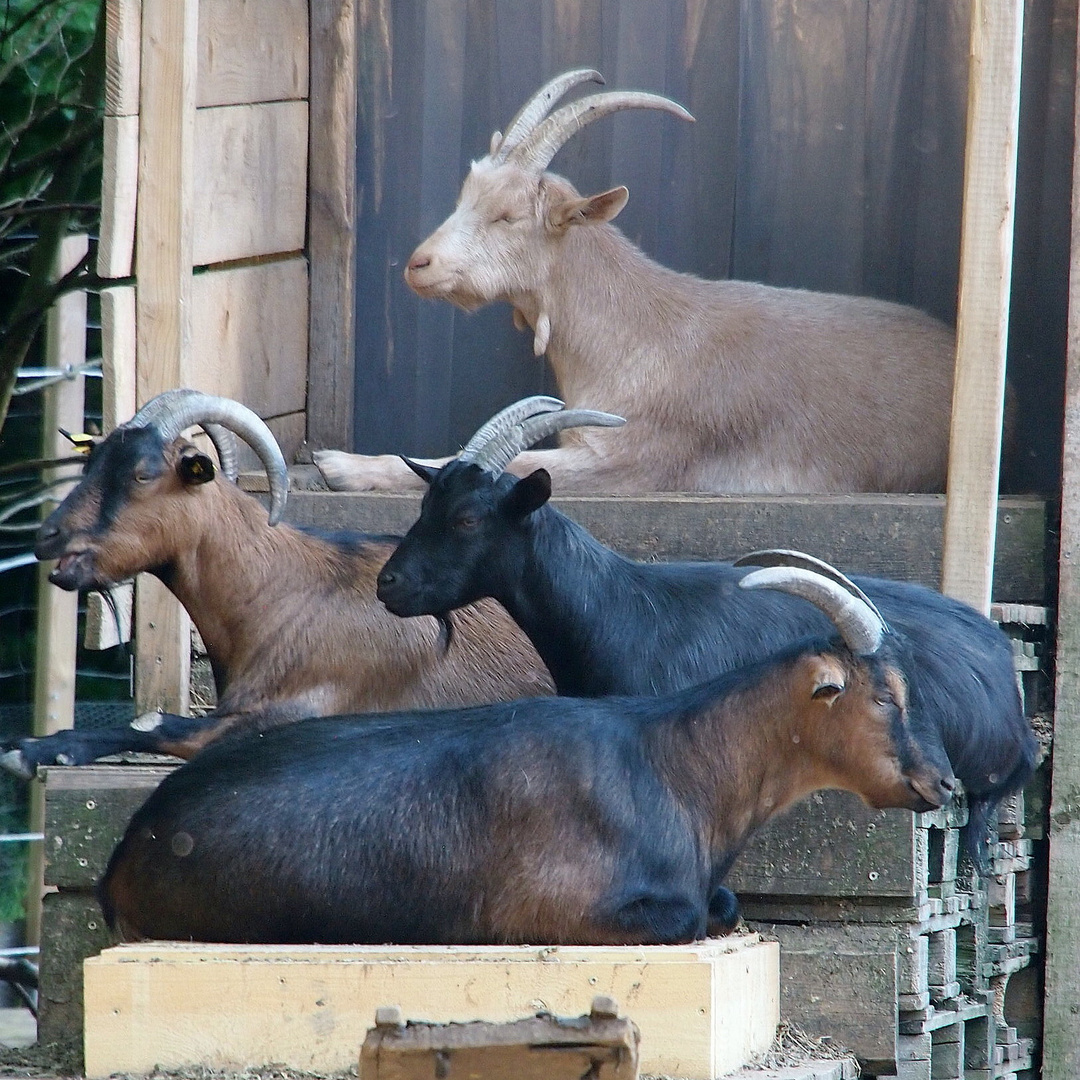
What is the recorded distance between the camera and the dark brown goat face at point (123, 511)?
5.19 m

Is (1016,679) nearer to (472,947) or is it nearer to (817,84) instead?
(472,947)

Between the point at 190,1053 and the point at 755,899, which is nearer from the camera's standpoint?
the point at 190,1053

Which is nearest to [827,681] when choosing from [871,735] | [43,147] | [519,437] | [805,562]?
[871,735]

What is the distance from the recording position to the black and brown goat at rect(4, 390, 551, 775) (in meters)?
5.21

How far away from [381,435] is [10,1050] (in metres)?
3.46

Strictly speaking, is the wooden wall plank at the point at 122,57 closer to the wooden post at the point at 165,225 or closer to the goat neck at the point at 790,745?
the wooden post at the point at 165,225

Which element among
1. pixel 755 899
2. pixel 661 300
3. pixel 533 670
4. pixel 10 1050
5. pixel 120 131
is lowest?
pixel 10 1050

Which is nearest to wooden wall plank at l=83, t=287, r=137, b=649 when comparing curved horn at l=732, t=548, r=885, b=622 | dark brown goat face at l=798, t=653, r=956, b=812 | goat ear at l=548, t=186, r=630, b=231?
goat ear at l=548, t=186, r=630, b=231

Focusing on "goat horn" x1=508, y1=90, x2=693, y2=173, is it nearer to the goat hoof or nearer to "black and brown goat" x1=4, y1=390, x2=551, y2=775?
"black and brown goat" x1=4, y1=390, x2=551, y2=775

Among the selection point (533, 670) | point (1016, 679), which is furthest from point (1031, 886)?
point (533, 670)

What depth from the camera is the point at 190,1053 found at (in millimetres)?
3936

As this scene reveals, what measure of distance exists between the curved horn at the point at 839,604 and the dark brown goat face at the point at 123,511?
70.3 inches

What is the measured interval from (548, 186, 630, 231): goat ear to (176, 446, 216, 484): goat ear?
6.43ft

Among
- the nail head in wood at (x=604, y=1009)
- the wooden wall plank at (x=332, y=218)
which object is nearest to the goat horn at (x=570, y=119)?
the wooden wall plank at (x=332, y=218)
